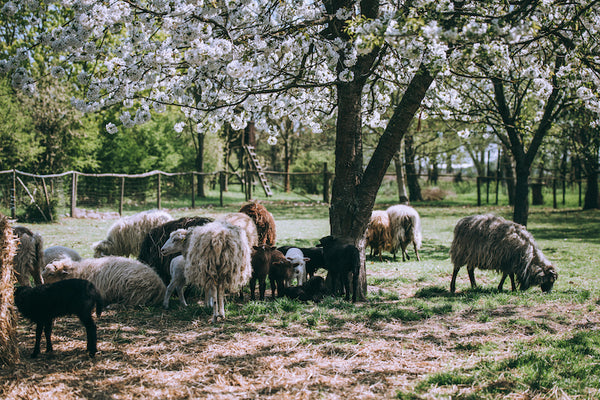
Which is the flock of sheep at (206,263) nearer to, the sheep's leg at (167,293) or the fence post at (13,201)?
the sheep's leg at (167,293)

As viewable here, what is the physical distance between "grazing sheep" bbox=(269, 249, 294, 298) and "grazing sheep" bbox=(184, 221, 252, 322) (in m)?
1.08

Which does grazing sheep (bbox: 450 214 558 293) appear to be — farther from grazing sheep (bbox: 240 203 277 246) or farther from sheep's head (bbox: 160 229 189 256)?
sheep's head (bbox: 160 229 189 256)

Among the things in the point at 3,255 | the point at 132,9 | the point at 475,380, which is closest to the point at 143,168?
the point at 132,9

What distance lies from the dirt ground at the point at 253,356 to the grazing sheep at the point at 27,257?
139 cm

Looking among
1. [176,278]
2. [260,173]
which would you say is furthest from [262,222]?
[260,173]

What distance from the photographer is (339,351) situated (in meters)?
4.15

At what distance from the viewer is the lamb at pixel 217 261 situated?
510 cm

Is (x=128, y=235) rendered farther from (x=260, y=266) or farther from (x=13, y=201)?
(x=13, y=201)

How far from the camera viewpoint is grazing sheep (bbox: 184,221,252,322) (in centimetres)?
510

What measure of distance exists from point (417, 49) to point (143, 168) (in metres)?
22.1

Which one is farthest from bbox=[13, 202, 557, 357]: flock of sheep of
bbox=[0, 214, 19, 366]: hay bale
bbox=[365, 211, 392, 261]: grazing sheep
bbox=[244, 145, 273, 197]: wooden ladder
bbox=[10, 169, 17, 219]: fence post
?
bbox=[244, 145, 273, 197]: wooden ladder

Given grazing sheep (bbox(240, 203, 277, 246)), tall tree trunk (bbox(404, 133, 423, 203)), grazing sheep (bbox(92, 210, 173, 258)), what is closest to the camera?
grazing sheep (bbox(92, 210, 173, 258))

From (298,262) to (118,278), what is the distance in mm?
2521

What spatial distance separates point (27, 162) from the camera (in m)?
18.1
